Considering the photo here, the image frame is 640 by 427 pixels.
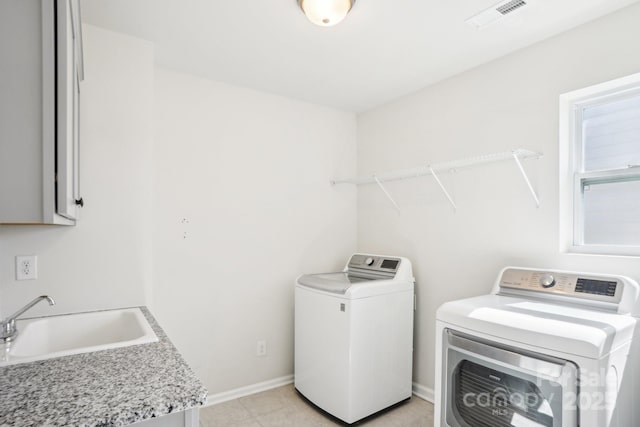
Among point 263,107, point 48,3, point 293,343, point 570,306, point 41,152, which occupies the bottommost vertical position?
point 293,343

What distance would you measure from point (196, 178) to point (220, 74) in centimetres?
76

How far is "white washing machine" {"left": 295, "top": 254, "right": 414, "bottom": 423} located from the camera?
2299 millimetres

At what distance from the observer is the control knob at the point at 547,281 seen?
1866 mm

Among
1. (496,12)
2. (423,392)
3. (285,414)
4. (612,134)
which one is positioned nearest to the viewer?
(496,12)

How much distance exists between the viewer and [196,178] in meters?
2.57

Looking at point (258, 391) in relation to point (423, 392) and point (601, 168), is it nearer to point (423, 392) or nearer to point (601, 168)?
point (423, 392)

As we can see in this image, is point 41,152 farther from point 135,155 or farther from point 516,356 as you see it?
point 516,356

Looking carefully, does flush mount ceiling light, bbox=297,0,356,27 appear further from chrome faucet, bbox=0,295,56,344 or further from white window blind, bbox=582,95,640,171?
chrome faucet, bbox=0,295,56,344

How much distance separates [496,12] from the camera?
1.82 metres

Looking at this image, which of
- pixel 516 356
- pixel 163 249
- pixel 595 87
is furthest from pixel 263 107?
pixel 516 356

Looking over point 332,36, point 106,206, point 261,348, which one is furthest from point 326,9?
point 261,348

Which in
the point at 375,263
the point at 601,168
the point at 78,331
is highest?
the point at 601,168

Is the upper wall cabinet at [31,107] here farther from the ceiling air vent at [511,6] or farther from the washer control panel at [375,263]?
the washer control panel at [375,263]

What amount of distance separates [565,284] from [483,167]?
0.88 metres
